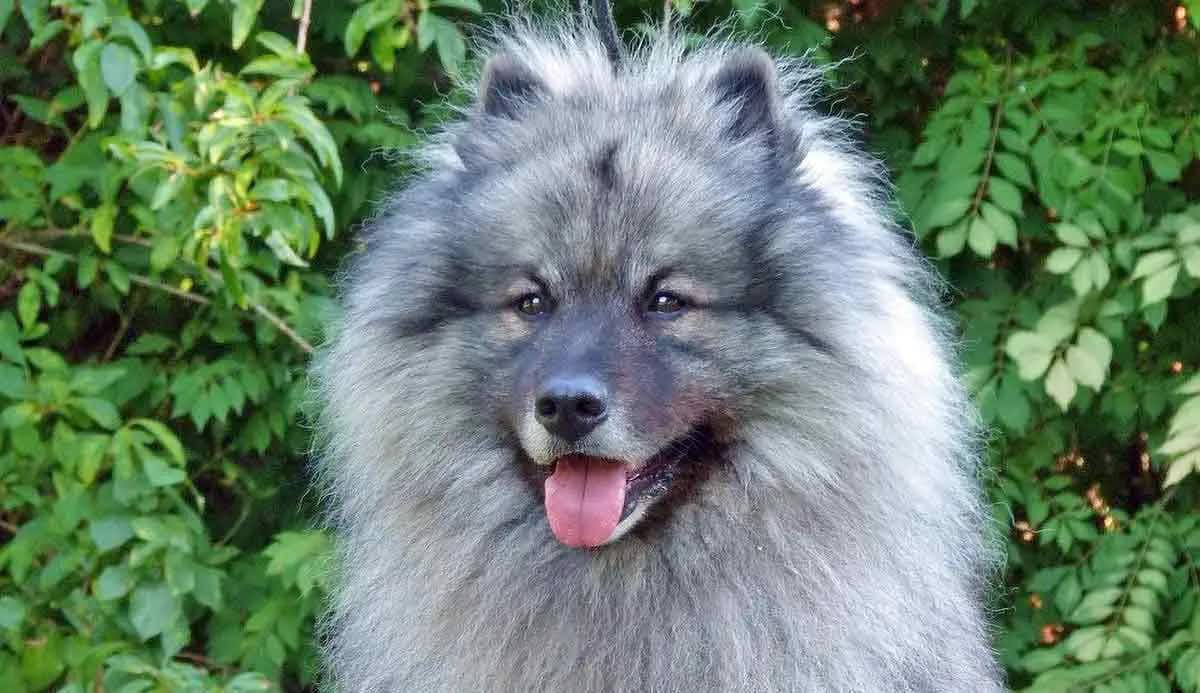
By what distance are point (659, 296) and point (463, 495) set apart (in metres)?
0.64

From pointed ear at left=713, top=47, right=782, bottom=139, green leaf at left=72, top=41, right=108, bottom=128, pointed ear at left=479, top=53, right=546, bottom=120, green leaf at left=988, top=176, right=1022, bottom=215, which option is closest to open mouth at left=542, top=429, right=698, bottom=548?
pointed ear at left=713, top=47, right=782, bottom=139

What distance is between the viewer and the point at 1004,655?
205 inches

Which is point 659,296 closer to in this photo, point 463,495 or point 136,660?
point 463,495

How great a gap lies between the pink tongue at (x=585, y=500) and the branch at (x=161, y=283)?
155 centimetres

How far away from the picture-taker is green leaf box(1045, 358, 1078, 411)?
4598 mm

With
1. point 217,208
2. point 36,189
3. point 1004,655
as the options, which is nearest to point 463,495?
point 217,208

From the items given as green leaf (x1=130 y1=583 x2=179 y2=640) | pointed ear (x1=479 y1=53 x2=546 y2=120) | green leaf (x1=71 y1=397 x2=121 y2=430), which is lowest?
green leaf (x1=130 y1=583 x2=179 y2=640)

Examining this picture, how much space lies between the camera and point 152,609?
4.52 meters

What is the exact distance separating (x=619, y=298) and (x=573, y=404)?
304 mm

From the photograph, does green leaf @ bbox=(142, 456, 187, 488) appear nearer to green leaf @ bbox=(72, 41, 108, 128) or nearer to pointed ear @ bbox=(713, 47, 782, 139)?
green leaf @ bbox=(72, 41, 108, 128)

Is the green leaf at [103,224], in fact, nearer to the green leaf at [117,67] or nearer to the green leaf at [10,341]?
the green leaf at [10,341]

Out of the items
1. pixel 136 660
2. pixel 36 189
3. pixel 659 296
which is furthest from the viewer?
pixel 36 189

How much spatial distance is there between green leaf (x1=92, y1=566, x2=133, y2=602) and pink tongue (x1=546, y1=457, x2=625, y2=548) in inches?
70.0

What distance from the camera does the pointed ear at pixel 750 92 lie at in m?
3.53
